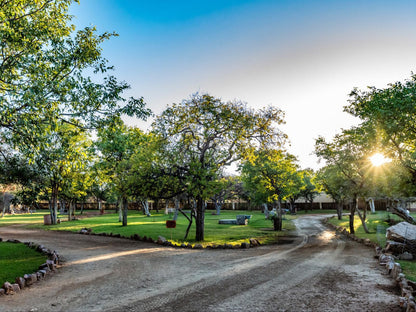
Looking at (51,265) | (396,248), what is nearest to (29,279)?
(51,265)

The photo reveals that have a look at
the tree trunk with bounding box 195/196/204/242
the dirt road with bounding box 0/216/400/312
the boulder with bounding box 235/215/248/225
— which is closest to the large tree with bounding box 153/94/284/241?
the tree trunk with bounding box 195/196/204/242

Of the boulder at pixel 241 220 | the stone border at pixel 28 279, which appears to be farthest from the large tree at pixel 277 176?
the stone border at pixel 28 279

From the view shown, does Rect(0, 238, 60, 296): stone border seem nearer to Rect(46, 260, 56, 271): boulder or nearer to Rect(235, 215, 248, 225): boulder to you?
Rect(46, 260, 56, 271): boulder

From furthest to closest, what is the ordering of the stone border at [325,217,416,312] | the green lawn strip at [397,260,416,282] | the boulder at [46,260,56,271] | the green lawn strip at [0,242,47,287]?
1. the boulder at [46,260,56,271]
2. the green lawn strip at [0,242,47,287]
3. the green lawn strip at [397,260,416,282]
4. the stone border at [325,217,416,312]

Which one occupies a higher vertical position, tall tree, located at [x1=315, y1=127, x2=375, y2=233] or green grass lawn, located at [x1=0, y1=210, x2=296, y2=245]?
tall tree, located at [x1=315, y1=127, x2=375, y2=233]

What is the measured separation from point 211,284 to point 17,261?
8.01m

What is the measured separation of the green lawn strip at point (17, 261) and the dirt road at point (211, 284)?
1.04 meters

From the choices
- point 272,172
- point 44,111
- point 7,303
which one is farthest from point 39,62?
point 272,172

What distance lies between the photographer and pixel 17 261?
10.8 metres

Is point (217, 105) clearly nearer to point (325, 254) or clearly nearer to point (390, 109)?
point (390, 109)

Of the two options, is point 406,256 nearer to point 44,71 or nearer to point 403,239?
point 403,239

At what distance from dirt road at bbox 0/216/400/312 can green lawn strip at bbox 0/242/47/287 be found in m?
1.04

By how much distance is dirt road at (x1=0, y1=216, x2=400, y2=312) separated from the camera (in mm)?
6324

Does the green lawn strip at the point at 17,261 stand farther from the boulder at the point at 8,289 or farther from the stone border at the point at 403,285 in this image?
the stone border at the point at 403,285
